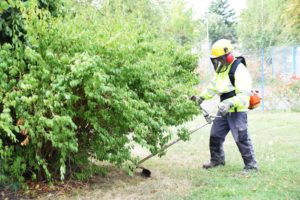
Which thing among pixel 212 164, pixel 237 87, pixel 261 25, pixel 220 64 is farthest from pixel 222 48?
pixel 261 25

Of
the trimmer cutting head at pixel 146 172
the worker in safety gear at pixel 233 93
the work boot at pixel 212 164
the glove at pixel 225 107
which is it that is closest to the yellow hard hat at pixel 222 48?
the worker in safety gear at pixel 233 93

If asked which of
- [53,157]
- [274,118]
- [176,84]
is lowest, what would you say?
[274,118]

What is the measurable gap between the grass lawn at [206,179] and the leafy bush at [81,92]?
54cm

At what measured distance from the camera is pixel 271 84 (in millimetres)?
15672

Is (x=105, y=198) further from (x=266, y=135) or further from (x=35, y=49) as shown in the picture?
(x=266, y=135)

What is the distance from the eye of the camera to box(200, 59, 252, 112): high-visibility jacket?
617 centimetres

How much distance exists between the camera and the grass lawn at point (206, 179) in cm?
531

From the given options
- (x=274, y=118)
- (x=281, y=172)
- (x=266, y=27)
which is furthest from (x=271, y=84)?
(x=266, y=27)

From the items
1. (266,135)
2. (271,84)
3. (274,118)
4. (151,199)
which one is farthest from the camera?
(271,84)

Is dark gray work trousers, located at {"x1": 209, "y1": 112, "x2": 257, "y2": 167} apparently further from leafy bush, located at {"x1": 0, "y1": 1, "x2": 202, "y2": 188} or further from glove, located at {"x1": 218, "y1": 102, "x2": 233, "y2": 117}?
leafy bush, located at {"x1": 0, "y1": 1, "x2": 202, "y2": 188}

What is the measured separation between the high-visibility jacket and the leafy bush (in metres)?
0.94

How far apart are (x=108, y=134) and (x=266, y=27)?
30.4 m

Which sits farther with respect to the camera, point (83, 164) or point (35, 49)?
point (83, 164)

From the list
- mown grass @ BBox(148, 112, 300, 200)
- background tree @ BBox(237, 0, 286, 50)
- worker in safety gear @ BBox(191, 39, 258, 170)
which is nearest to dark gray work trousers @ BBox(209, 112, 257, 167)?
worker in safety gear @ BBox(191, 39, 258, 170)
